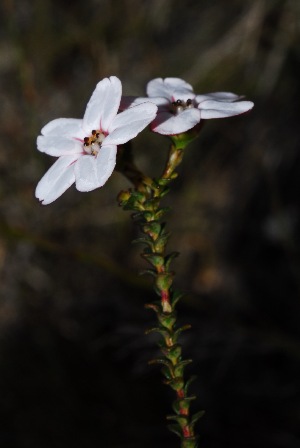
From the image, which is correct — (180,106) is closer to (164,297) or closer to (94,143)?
(94,143)

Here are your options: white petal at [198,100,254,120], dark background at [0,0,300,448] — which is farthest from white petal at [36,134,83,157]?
dark background at [0,0,300,448]

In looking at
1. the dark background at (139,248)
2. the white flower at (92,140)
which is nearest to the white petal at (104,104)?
the white flower at (92,140)

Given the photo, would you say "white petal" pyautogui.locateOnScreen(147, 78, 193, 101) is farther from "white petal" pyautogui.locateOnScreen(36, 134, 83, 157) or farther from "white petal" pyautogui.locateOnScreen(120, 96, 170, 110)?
"white petal" pyautogui.locateOnScreen(36, 134, 83, 157)

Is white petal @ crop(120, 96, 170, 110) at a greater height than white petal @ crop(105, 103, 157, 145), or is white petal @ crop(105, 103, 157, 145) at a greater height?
white petal @ crop(120, 96, 170, 110)

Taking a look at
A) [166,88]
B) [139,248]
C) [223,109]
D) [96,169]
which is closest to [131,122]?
[96,169]

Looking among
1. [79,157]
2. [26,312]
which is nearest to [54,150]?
[79,157]

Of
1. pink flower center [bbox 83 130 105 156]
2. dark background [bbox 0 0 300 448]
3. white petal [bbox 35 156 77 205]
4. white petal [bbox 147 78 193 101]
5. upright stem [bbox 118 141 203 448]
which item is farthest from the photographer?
dark background [bbox 0 0 300 448]
